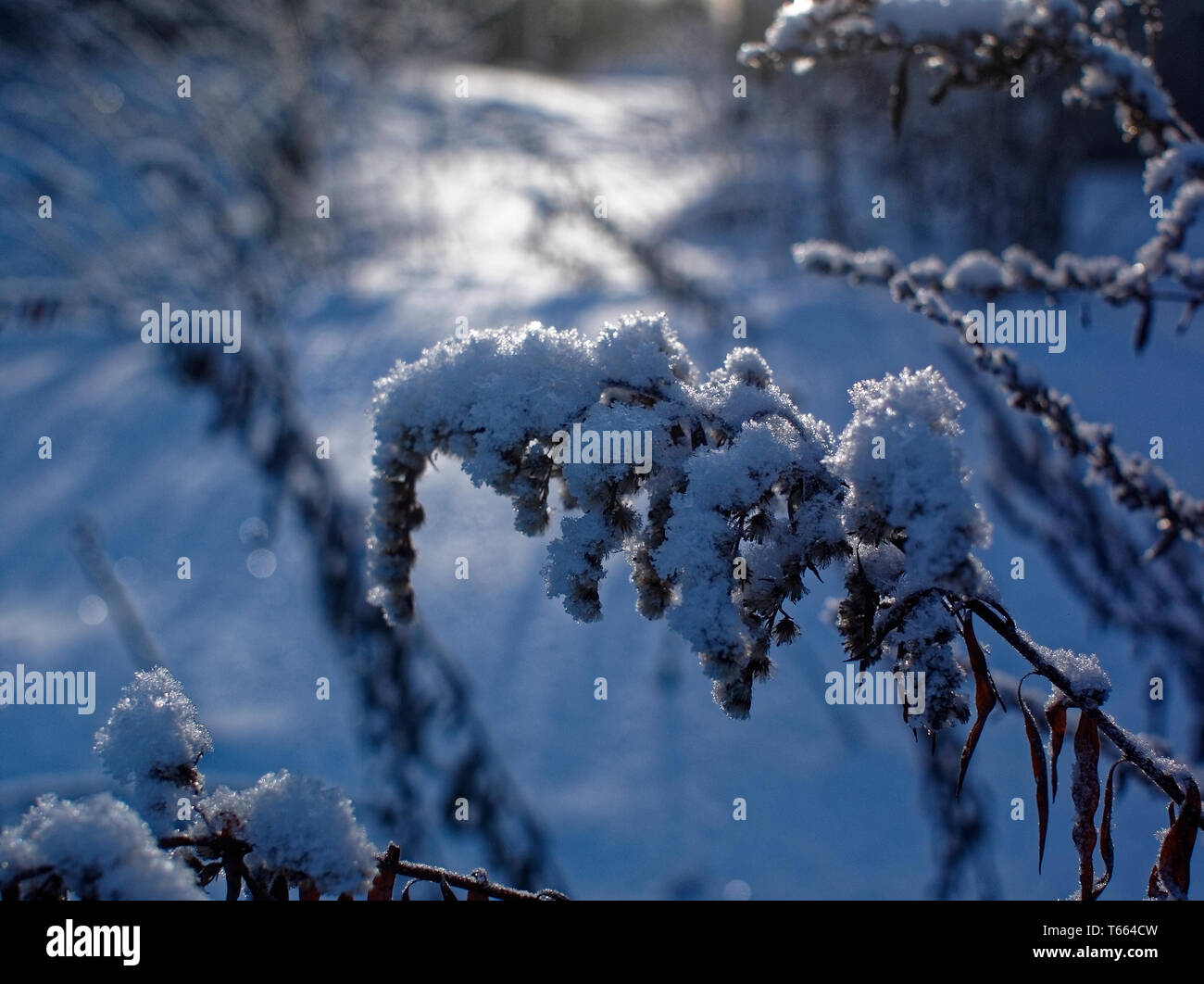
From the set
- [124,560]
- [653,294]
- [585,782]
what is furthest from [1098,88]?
[653,294]

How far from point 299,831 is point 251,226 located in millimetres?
7264

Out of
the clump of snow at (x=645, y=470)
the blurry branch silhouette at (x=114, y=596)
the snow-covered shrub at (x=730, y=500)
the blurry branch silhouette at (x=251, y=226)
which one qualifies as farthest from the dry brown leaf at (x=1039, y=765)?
the blurry branch silhouette at (x=114, y=596)

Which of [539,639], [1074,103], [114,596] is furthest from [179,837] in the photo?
[114,596]

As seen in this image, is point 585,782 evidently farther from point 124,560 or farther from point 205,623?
point 124,560

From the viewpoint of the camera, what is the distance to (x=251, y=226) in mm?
7156

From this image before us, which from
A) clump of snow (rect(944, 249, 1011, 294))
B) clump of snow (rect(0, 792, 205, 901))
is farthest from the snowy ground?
clump of snow (rect(0, 792, 205, 901))

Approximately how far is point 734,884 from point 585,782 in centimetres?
57

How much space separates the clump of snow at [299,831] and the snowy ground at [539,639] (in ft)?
5.46

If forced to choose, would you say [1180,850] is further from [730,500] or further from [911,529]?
[730,500]

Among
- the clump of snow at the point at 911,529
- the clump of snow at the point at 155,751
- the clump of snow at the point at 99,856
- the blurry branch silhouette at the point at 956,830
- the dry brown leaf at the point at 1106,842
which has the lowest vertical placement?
the blurry branch silhouette at the point at 956,830

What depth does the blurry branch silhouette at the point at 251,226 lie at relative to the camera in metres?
2.48

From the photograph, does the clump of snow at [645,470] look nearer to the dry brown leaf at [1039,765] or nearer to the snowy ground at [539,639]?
the dry brown leaf at [1039,765]

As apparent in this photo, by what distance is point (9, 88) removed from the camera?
7.93 meters

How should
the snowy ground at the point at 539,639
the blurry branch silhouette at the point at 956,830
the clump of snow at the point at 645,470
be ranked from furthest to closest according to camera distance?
the snowy ground at the point at 539,639 < the blurry branch silhouette at the point at 956,830 < the clump of snow at the point at 645,470
